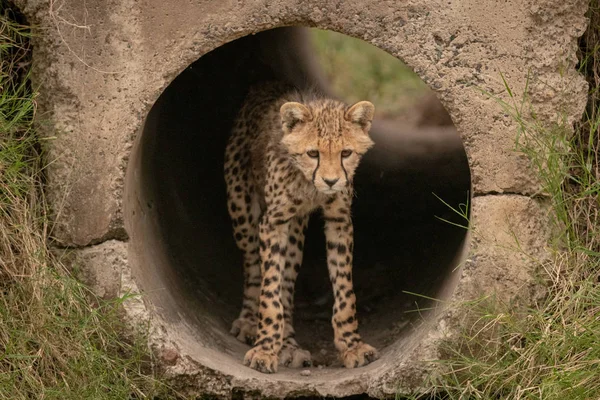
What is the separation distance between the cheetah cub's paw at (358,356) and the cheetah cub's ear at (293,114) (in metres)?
1.26

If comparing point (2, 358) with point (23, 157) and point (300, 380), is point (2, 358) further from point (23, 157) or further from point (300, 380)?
point (300, 380)

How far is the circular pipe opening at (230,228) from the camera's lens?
5602 millimetres

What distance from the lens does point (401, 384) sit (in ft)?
15.9

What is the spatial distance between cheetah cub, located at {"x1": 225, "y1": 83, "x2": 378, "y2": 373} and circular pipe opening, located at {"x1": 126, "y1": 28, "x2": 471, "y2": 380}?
160mm

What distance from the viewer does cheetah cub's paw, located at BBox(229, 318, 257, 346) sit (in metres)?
5.99

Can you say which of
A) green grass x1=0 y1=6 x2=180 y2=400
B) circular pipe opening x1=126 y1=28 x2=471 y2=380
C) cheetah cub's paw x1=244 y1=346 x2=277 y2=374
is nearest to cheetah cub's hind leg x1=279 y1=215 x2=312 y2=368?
circular pipe opening x1=126 y1=28 x2=471 y2=380

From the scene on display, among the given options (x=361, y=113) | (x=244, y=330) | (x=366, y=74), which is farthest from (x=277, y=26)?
(x=366, y=74)

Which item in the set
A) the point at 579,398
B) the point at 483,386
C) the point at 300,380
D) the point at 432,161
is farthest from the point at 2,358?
the point at 432,161

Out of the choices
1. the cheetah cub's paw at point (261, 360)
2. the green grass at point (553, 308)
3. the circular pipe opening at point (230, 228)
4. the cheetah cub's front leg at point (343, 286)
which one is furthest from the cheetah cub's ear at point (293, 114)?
the cheetah cub's paw at point (261, 360)

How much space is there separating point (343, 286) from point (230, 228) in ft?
6.90

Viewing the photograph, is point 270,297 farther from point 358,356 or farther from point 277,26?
point 277,26

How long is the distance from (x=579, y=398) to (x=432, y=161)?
4.14 m

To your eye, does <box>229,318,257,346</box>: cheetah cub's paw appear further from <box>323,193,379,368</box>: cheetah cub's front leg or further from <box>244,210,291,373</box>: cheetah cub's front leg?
<box>323,193,379,368</box>: cheetah cub's front leg

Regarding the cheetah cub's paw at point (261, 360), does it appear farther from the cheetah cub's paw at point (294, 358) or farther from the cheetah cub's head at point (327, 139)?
the cheetah cub's head at point (327, 139)
